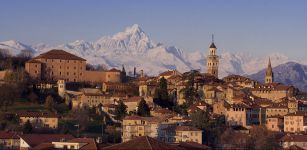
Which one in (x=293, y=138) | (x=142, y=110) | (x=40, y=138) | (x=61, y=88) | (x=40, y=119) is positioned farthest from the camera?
(x=61, y=88)

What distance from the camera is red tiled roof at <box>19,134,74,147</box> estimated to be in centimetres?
5268

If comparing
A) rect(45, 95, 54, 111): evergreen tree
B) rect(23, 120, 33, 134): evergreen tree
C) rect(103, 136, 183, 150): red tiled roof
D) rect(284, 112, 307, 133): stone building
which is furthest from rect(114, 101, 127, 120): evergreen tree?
rect(103, 136, 183, 150): red tiled roof

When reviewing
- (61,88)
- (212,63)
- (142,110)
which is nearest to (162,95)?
(142,110)

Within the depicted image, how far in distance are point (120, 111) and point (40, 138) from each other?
14417mm

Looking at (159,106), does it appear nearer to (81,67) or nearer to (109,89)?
(109,89)

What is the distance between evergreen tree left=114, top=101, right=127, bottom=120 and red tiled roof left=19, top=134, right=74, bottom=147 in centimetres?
1225

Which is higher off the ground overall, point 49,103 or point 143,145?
point 49,103

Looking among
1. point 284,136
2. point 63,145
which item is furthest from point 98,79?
point 63,145

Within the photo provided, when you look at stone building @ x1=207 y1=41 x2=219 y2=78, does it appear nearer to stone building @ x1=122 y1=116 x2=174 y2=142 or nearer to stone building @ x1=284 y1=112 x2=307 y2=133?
stone building @ x1=284 y1=112 x2=307 y2=133

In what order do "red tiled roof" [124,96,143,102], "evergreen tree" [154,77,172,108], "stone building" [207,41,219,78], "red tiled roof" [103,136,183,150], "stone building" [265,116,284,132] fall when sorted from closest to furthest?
1. "red tiled roof" [103,136,183,150]
2. "stone building" [265,116,284,132]
3. "red tiled roof" [124,96,143,102]
4. "evergreen tree" [154,77,172,108]
5. "stone building" [207,41,219,78]

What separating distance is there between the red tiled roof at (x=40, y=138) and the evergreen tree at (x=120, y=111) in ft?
40.2

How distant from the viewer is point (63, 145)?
49.7 meters

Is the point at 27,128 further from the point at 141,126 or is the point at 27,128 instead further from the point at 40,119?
the point at 141,126

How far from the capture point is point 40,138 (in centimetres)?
5400
